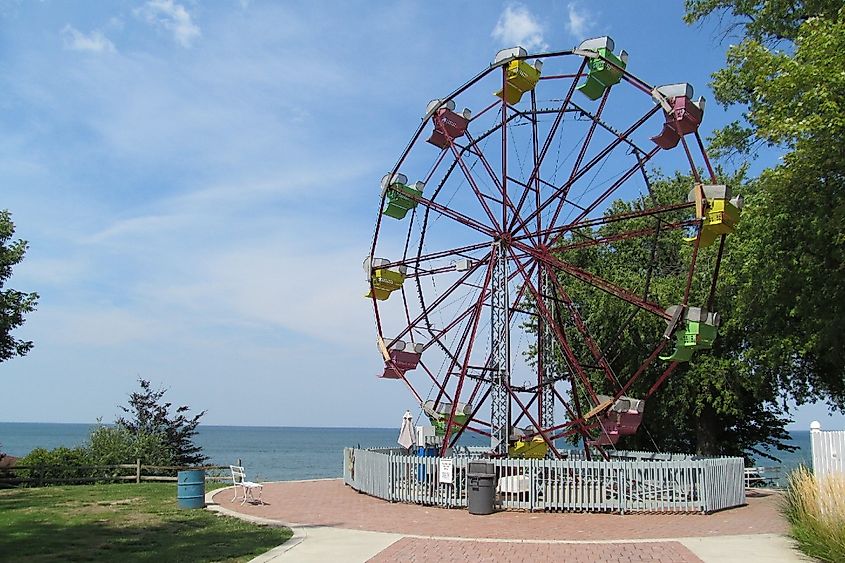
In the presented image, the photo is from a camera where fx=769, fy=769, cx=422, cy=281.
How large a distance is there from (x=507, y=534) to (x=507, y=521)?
1692mm

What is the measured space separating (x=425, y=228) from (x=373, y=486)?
7.77 metres

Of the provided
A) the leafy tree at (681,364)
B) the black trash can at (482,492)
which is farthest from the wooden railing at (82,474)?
the leafy tree at (681,364)

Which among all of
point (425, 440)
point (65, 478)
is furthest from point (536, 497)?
point (65, 478)

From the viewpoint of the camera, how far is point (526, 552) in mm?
11430

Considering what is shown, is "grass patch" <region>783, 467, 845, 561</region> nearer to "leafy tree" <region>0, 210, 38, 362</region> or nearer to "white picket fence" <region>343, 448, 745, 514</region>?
"white picket fence" <region>343, 448, 745, 514</region>

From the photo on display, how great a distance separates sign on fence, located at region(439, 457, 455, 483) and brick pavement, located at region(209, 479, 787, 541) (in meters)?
0.66

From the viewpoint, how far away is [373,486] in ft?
61.5

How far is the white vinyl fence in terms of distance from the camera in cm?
1167

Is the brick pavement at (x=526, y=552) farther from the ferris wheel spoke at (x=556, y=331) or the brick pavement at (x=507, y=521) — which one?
the ferris wheel spoke at (x=556, y=331)

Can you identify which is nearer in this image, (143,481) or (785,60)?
(785,60)

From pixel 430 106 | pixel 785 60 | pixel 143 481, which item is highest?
pixel 430 106

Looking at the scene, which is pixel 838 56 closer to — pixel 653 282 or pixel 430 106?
pixel 430 106

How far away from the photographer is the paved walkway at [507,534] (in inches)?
440

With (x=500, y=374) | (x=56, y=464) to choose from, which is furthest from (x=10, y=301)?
(x=500, y=374)
